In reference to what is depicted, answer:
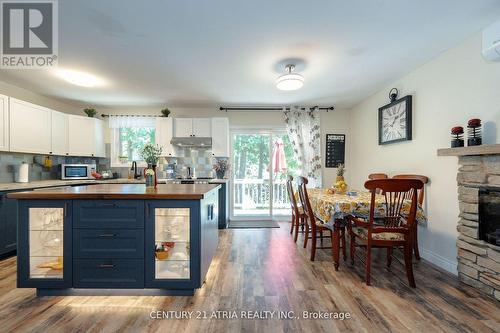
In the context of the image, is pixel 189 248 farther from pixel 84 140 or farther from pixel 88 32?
pixel 84 140

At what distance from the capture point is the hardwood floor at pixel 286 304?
5.28ft

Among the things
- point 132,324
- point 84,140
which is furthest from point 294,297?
point 84,140

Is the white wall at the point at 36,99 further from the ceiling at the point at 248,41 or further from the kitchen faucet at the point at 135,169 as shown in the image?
the kitchen faucet at the point at 135,169

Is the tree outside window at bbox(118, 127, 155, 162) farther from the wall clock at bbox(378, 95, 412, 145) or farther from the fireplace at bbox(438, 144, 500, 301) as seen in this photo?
the fireplace at bbox(438, 144, 500, 301)

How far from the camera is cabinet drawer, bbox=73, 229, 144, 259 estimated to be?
1879mm

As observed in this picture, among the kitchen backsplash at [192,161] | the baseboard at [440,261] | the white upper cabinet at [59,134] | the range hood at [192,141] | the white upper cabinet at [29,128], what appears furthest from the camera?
the kitchen backsplash at [192,161]

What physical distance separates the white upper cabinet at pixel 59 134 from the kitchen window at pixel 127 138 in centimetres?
71

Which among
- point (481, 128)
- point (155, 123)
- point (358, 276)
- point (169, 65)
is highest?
point (169, 65)

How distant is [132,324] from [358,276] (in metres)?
2.05

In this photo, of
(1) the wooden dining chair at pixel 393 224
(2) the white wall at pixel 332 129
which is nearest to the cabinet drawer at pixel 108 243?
(1) the wooden dining chair at pixel 393 224

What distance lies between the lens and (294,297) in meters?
1.97

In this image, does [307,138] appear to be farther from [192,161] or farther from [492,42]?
[492,42]

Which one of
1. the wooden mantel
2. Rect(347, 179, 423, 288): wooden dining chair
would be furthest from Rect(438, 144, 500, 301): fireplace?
Rect(347, 179, 423, 288): wooden dining chair

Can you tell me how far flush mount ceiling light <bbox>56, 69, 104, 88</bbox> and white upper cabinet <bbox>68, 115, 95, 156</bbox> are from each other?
1.07 meters
